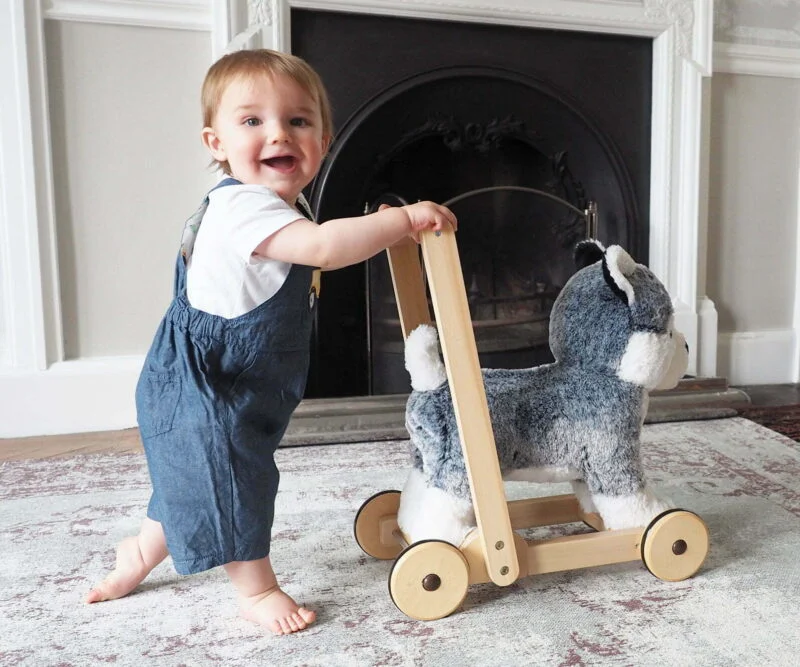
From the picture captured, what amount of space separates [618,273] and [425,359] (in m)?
0.25

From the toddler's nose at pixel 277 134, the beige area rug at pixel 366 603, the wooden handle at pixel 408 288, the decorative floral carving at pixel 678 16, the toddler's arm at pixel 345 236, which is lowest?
the beige area rug at pixel 366 603

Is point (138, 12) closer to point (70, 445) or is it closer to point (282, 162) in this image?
point (70, 445)

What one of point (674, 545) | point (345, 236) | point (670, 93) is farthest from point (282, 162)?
point (670, 93)

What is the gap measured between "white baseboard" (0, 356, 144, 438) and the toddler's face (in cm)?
100

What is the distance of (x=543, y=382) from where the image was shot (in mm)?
959

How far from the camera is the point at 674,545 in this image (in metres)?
0.95

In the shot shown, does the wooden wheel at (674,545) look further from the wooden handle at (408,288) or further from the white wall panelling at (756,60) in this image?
the white wall panelling at (756,60)

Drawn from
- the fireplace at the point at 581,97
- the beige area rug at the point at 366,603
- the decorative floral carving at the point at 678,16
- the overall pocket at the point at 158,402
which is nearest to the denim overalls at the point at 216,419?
the overall pocket at the point at 158,402

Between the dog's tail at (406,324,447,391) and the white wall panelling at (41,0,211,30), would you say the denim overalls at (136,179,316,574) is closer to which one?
the dog's tail at (406,324,447,391)

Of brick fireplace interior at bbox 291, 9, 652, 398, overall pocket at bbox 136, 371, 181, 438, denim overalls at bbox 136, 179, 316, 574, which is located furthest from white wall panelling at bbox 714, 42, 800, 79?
overall pocket at bbox 136, 371, 181, 438

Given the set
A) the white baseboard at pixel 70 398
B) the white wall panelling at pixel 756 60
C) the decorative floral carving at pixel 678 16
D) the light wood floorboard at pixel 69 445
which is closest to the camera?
the light wood floorboard at pixel 69 445

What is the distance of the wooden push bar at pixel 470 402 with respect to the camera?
83 cm

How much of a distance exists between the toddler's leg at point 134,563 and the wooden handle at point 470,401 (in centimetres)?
38

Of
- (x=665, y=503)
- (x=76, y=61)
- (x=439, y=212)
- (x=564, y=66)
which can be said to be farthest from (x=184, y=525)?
(x=564, y=66)
